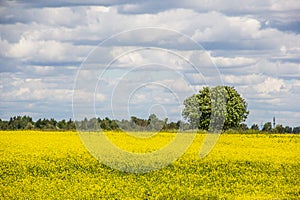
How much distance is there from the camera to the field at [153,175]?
24391 mm

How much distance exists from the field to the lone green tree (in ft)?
74.1

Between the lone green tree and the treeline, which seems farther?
the lone green tree

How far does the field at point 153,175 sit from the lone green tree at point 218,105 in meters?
22.6

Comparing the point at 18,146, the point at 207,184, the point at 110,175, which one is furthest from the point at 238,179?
the point at 18,146

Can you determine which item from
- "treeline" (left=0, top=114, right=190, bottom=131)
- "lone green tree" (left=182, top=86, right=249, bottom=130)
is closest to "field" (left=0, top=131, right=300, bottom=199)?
"treeline" (left=0, top=114, right=190, bottom=131)

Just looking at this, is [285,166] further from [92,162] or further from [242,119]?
[242,119]

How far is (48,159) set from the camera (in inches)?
1122

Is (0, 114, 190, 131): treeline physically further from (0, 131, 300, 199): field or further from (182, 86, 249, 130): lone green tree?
(182, 86, 249, 130): lone green tree

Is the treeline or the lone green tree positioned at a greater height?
the lone green tree

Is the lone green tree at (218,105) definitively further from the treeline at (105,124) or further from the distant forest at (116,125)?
the treeline at (105,124)

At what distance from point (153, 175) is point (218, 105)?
26.8 m

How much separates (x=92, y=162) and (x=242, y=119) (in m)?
32.7

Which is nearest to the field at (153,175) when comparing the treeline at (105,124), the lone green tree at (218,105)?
the treeline at (105,124)

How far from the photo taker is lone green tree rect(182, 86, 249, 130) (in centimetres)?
5478
